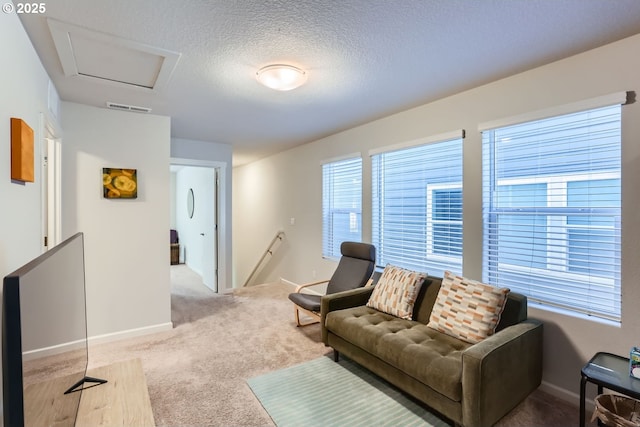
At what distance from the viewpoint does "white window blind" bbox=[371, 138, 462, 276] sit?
10.2 feet

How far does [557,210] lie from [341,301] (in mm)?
1938

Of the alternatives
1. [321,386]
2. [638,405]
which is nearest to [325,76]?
[321,386]

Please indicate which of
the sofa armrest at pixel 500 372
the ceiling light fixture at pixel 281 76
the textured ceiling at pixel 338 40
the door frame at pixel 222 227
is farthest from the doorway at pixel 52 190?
the sofa armrest at pixel 500 372

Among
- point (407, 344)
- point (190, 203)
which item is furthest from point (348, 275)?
point (190, 203)

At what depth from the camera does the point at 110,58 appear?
2242 millimetres

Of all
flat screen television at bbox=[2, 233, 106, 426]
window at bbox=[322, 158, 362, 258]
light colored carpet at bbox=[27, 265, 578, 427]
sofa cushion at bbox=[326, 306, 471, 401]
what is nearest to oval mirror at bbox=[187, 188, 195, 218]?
light colored carpet at bbox=[27, 265, 578, 427]

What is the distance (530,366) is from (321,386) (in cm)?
153

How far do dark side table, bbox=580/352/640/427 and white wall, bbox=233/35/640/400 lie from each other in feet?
0.84

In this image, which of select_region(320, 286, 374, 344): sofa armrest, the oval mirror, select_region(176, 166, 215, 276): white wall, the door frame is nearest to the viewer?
select_region(320, 286, 374, 344): sofa armrest

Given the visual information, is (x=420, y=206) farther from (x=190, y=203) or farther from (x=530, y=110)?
(x=190, y=203)

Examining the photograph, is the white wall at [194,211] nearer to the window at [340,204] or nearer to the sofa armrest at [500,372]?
the window at [340,204]

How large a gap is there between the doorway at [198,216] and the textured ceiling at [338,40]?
2.34 meters

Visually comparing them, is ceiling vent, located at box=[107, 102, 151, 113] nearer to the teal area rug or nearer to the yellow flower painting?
the yellow flower painting

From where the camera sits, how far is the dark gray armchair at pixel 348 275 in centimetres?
342
